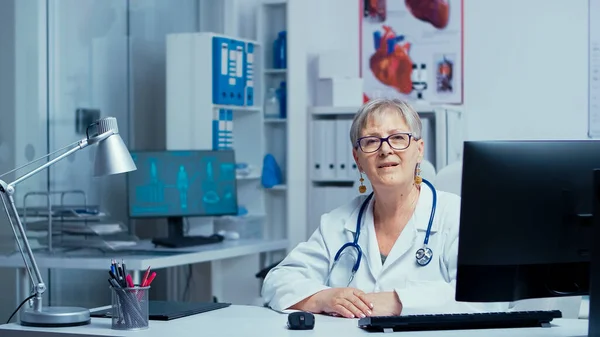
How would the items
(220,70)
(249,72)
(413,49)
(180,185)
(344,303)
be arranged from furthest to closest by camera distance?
(413,49), (249,72), (220,70), (180,185), (344,303)

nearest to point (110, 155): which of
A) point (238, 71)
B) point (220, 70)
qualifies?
point (220, 70)

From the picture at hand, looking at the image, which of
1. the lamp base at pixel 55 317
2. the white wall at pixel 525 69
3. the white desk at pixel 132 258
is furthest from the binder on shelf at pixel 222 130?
the lamp base at pixel 55 317

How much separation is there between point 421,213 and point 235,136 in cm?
279

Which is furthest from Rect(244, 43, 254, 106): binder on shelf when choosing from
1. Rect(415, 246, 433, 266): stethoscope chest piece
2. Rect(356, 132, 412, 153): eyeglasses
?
Rect(415, 246, 433, 266): stethoscope chest piece

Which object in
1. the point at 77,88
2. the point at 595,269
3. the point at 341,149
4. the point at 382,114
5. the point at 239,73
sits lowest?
the point at 595,269

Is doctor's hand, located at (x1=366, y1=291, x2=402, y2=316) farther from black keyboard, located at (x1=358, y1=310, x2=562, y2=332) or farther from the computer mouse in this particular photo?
the computer mouse

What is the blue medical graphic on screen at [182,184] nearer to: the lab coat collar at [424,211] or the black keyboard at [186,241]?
the black keyboard at [186,241]

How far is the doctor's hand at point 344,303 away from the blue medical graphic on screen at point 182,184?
215cm

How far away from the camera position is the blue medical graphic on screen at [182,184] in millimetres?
4426

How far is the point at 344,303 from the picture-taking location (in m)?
2.34

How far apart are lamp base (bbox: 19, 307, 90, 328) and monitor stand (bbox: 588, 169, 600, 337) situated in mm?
1136

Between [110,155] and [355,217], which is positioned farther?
[355,217]

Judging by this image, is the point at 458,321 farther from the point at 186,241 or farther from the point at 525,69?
the point at 525,69

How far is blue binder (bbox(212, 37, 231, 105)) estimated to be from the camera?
4805mm
